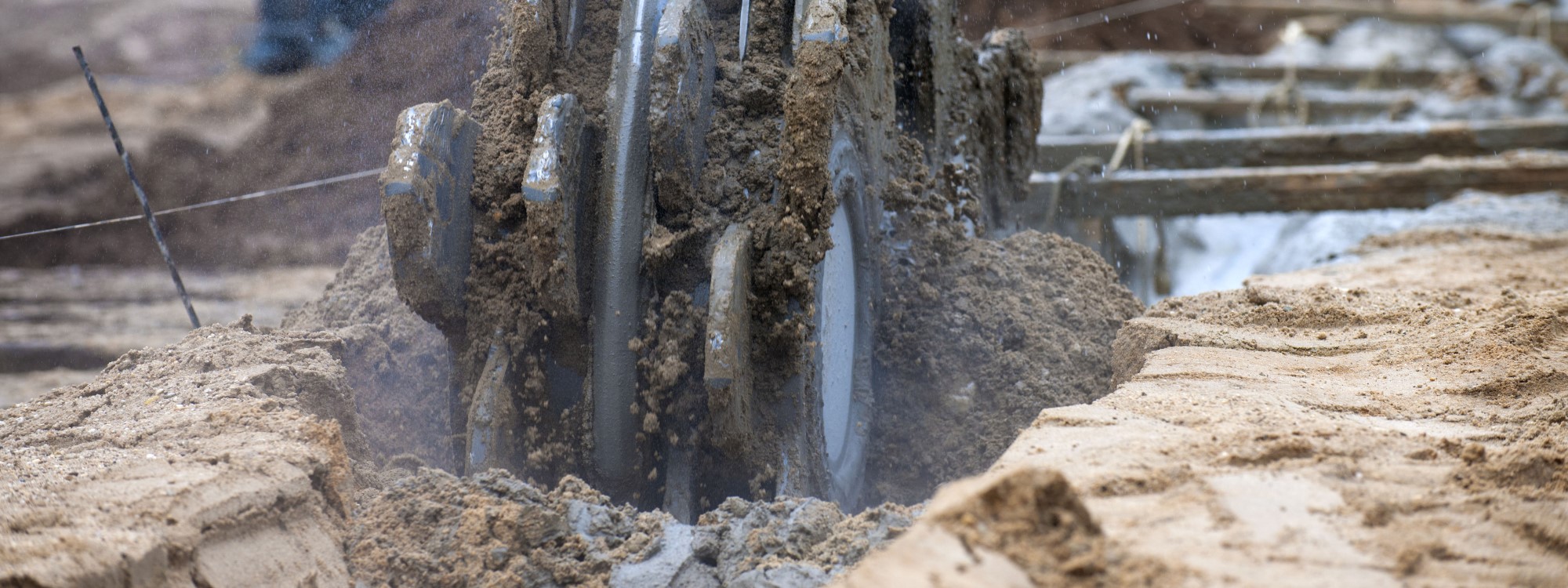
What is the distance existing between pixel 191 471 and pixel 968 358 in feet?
5.97

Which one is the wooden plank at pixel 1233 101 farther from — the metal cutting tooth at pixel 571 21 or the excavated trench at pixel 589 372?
the metal cutting tooth at pixel 571 21

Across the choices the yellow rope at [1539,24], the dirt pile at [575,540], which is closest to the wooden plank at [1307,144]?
the dirt pile at [575,540]

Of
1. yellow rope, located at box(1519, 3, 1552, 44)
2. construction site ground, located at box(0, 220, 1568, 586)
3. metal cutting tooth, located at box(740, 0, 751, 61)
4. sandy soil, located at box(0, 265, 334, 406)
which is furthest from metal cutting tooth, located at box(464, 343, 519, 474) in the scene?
yellow rope, located at box(1519, 3, 1552, 44)

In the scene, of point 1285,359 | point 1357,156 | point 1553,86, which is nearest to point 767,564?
point 1285,359

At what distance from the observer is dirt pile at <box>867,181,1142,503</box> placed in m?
2.76

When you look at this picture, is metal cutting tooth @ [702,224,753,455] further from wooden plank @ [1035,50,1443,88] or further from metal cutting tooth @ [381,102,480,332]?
wooden plank @ [1035,50,1443,88]

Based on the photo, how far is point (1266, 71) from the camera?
9.38 m

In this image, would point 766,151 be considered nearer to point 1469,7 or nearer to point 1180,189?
point 1180,189

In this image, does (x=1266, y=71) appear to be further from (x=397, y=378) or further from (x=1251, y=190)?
(x=397, y=378)

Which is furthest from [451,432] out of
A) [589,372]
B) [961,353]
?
[961,353]

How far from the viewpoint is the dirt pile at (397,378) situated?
237 centimetres

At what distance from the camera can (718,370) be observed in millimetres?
2066

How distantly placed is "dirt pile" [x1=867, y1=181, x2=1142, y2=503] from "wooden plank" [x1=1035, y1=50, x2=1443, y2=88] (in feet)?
21.3

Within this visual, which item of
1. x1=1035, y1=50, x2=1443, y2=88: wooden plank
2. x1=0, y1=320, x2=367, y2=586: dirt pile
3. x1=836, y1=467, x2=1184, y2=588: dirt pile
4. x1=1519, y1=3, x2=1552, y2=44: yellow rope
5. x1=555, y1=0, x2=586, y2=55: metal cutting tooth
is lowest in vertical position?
x1=0, y1=320, x2=367, y2=586: dirt pile
